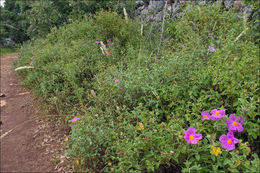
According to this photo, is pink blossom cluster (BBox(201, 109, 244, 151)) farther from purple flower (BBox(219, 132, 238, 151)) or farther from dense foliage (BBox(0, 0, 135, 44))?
dense foliage (BBox(0, 0, 135, 44))

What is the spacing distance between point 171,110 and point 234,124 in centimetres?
83

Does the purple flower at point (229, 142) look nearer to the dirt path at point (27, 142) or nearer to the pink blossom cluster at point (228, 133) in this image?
the pink blossom cluster at point (228, 133)

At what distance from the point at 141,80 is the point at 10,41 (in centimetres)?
1338

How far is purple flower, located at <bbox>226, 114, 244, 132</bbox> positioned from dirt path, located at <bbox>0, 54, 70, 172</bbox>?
1.72 metres

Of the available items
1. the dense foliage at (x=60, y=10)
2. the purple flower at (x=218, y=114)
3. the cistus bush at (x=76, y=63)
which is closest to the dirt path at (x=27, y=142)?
the cistus bush at (x=76, y=63)

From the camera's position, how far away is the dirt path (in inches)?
101

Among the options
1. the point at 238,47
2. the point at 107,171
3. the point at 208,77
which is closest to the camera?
the point at 107,171

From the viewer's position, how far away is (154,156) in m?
1.59

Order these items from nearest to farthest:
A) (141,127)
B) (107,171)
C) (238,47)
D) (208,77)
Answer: (141,127)
(107,171)
(208,77)
(238,47)

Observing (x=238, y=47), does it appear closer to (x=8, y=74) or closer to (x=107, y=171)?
(x=107, y=171)

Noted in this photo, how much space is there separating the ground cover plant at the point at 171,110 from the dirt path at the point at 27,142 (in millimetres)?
299

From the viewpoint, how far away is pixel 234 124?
1.48 metres

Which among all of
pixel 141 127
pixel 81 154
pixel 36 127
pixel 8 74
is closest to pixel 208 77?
pixel 141 127

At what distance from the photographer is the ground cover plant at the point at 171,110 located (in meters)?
1.49
